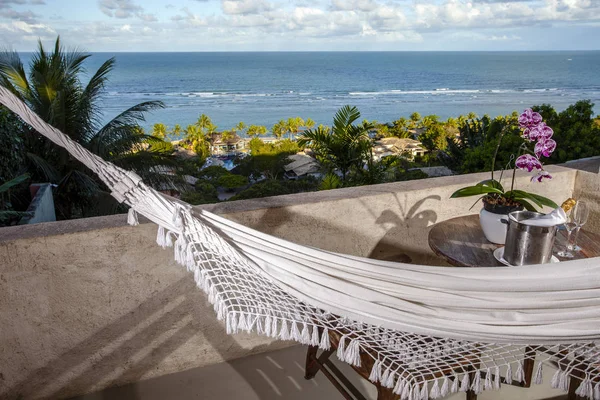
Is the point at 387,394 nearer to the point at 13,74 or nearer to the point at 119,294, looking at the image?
the point at 119,294

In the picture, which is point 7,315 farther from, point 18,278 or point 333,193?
point 333,193

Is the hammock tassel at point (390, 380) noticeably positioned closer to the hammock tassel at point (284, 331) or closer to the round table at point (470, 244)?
the hammock tassel at point (284, 331)

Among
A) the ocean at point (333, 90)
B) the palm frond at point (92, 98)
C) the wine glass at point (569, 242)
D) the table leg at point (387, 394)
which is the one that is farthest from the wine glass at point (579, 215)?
the ocean at point (333, 90)

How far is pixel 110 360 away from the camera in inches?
68.2

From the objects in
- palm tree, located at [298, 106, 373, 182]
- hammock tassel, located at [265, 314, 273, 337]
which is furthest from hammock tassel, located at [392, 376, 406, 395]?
palm tree, located at [298, 106, 373, 182]

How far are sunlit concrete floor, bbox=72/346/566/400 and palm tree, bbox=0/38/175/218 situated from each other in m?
5.19

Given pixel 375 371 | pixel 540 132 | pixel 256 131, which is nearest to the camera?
pixel 375 371

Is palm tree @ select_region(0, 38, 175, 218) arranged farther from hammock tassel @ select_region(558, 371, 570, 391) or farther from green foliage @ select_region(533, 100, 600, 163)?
green foliage @ select_region(533, 100, 600, 163)

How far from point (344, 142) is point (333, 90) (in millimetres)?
35834

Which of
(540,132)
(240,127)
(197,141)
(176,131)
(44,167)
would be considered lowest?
(197,141)

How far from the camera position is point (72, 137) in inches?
281

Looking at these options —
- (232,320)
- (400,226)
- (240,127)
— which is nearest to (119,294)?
(232,320)

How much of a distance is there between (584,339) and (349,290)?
0.48 m

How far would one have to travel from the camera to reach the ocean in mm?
33812
